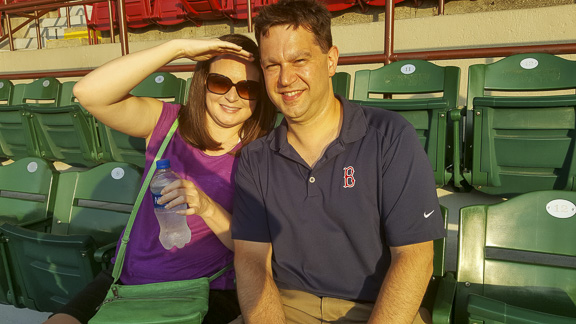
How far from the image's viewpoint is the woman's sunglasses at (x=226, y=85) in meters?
1.84

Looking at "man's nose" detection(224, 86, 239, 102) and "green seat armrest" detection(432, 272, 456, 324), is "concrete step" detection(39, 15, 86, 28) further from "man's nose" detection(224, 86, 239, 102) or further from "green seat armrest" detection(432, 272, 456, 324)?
"green seat armrest" detection(432, 272, 456, 324)

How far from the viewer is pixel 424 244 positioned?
4.80 feet

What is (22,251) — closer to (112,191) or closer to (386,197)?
(112,191)

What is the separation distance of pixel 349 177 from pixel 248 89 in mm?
640

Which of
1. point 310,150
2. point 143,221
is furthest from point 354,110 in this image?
point 143,221

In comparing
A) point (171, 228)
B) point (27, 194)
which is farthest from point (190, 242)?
point (27, 194)

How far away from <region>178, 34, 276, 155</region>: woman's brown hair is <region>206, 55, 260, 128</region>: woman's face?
4 centimetres

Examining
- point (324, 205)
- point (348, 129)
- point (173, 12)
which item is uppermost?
point (173, 12)

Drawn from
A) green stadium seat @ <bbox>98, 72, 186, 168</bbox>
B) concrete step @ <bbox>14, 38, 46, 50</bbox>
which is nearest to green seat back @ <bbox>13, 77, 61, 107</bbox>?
green stadium seat @ <bbox>98, 72, 186, 168</bbox>

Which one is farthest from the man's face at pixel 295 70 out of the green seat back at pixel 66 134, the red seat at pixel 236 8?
the red seat at pixel 236 8

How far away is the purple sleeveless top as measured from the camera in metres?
1.83

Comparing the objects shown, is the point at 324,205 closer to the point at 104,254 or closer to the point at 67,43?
the point at 104,254

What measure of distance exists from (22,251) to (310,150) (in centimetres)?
181

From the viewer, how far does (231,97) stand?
1.86 metres
